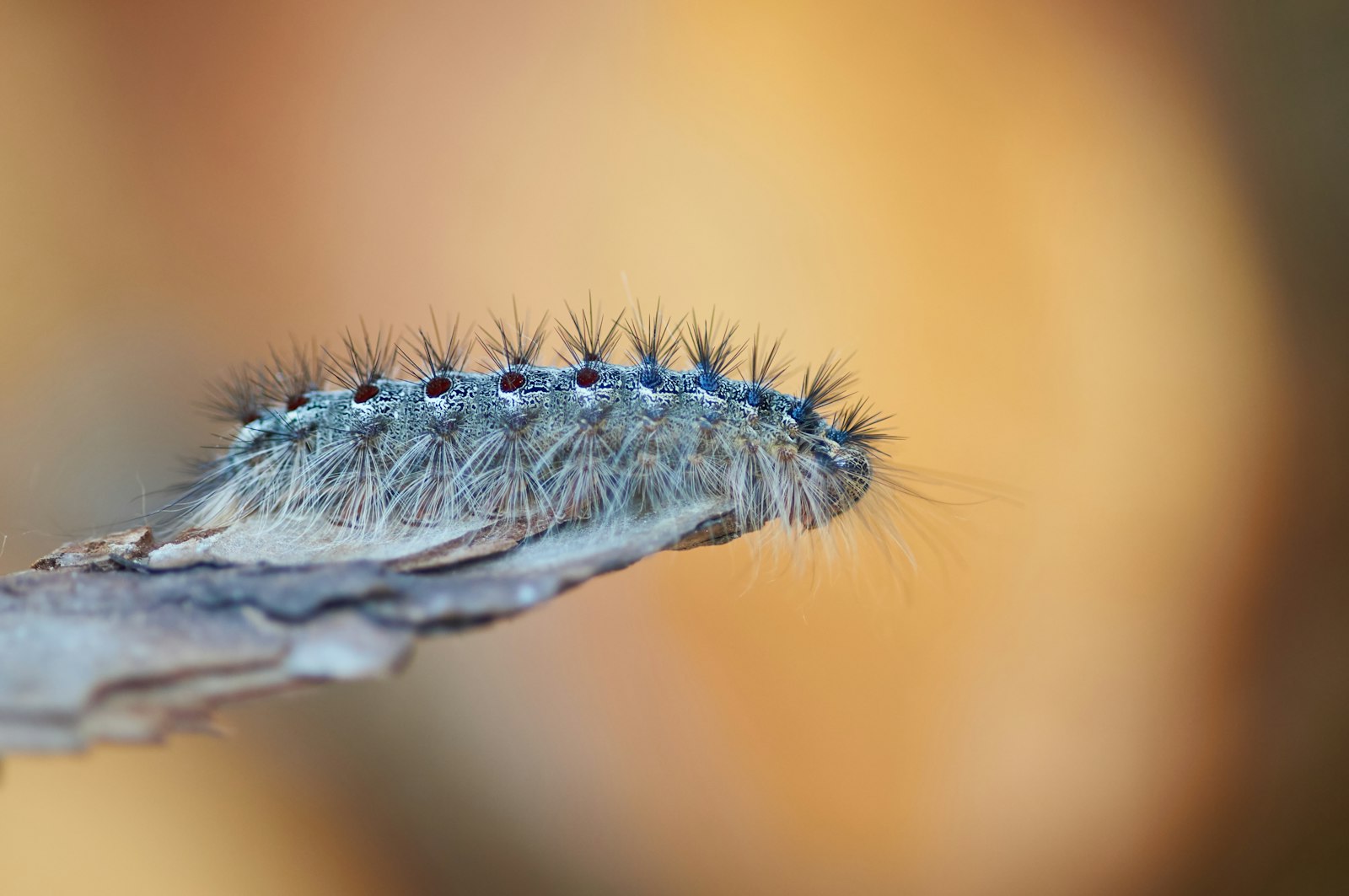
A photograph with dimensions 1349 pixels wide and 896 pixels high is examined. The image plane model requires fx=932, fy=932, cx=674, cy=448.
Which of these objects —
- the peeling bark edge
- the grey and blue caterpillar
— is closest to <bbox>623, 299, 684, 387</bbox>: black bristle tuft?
the grey and blue caterpillar

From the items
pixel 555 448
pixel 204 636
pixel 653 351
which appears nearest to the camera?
pixel 204 636

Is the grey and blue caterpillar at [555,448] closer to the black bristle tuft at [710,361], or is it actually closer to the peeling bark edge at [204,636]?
the black bristle tuft at [710,361]

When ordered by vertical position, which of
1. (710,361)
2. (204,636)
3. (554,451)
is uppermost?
(710,361)

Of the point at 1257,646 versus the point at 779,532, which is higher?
the point at 779,532

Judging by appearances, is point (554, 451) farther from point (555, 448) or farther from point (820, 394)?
point (820, 394)

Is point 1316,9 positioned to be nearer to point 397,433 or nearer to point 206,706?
point 397,433

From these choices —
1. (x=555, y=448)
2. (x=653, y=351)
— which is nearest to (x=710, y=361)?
(x=653, y=351)

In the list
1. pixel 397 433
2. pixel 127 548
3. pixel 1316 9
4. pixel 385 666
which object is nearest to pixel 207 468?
pixel 397 433

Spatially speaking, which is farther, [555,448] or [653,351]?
[653,351]

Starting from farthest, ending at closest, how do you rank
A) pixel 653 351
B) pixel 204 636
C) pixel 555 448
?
pixel 653 351, pixel 555 448, pixel 204 636
